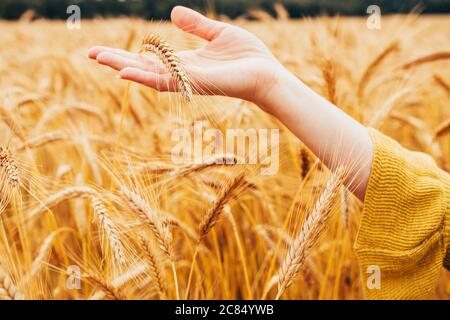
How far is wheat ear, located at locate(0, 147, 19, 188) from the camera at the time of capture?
0.96 metres

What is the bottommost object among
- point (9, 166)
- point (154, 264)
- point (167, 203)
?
point (167, 203)

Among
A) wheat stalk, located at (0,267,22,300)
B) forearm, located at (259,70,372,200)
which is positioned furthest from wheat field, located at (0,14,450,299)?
forearm, located at (259,70,372,200)

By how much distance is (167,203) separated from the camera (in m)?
1.61

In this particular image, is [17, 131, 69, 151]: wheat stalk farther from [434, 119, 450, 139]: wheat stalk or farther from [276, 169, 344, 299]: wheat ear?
[434, 119, 450, 139]: wheat stalk

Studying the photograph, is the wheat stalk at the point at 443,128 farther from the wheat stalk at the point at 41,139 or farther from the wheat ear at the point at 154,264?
the wheat stalk at the point at 41,139

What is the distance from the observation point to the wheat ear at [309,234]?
3.18ft

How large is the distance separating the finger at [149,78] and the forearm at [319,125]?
0.22 metres

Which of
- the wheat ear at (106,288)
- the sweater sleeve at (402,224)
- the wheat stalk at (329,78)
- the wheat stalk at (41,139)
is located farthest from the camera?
the wheat stalk at (41,139)

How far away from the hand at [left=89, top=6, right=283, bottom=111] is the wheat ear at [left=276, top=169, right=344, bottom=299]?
27 centimetres

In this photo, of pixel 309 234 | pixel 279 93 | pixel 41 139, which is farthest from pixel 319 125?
pixel 41 139

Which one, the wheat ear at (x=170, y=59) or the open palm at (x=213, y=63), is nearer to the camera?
the wheat ear at (x=170, y=59)

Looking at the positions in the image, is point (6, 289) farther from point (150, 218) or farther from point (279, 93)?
point (279, 93)

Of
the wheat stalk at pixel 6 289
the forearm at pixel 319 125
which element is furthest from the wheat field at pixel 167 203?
the forearm at pixel 319 125
